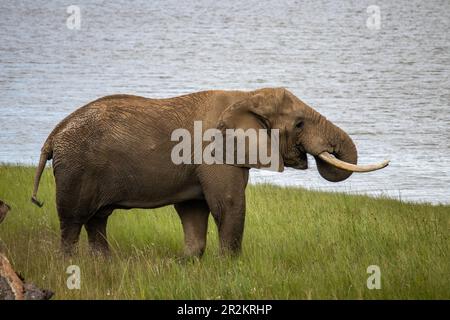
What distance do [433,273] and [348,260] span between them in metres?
1.09

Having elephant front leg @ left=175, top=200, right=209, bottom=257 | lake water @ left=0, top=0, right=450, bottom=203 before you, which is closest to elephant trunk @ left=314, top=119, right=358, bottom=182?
elephant front leg @ left=175, top=200, right=209, bottom=257

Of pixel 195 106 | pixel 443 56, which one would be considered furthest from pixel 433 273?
pixel 443 56

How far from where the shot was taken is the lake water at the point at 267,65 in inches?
777

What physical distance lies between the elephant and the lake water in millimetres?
6079

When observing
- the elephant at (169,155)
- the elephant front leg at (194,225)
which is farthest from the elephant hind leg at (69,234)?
the elephant front leg at (194,225)

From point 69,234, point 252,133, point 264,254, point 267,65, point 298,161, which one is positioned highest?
point 267,65

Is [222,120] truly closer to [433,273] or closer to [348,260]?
[348,260]

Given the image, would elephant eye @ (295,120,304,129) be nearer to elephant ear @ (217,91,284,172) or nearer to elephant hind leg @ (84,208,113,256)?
elephant ear @ (217,91,284,172)

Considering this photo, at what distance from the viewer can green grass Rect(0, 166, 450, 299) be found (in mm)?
8633

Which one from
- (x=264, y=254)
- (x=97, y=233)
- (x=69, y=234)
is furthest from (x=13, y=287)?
(x=264, y=254)

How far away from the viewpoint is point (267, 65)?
1671 inches

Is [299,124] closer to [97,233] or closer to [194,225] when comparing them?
[194,225]

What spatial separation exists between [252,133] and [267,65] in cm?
3282

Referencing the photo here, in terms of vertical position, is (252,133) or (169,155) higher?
(252,133)
